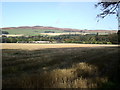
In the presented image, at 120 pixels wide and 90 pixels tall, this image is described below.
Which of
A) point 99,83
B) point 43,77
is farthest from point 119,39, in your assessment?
point 43,77

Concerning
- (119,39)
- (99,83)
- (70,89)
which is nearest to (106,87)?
(99,83)

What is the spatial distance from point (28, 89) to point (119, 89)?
9.34 ft

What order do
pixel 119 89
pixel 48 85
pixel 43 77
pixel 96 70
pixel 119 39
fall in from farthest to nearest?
pixel 119 39
pixel 96 70
pixel 43 77
pixel 48 85
pixel 119 89

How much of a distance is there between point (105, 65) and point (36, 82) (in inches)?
147

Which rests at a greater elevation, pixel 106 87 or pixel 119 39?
pixel 119 39

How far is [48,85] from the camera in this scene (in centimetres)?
503

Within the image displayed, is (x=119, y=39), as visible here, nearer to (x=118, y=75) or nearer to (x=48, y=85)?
(x=118, y=75)

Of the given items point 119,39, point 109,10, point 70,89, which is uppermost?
point 109,10

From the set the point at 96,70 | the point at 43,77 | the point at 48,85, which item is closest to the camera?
the point at 48,85

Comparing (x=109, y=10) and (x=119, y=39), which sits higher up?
(x=109, y=10)

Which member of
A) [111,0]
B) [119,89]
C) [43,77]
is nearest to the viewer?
[119,89]

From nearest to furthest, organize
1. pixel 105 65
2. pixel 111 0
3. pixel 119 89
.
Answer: pixel 119 89 → pixel 105 65 → pixel 111 0

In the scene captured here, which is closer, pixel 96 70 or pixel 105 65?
pixel 96 70

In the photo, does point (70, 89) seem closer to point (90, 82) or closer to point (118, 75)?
point (90, 82)
